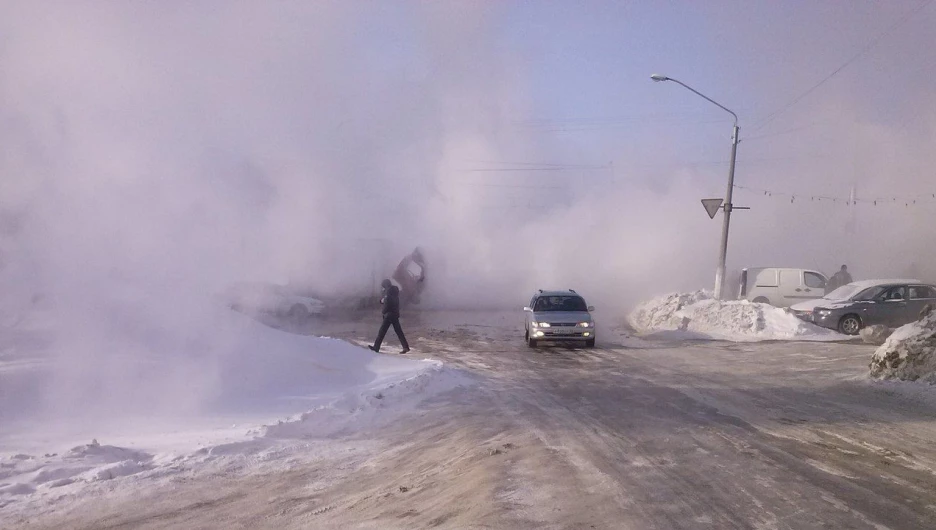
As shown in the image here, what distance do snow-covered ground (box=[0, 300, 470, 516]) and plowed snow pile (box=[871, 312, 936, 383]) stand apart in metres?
6.93

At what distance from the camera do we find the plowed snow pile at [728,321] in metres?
18.2

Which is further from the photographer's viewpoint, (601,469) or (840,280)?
(840,280)

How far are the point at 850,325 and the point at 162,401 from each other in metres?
17.4

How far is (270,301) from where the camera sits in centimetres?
2317

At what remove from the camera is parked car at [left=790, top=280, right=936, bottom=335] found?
59.5 feet

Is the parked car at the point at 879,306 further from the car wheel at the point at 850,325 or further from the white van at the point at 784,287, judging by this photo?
the white van at the point at 784,287

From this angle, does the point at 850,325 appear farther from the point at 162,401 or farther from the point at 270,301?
the point at 270,301

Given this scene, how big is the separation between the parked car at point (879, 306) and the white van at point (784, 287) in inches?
261

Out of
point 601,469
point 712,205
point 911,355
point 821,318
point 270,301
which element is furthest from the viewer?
point 270,301

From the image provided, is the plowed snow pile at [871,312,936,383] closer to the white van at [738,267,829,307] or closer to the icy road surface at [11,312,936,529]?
the icy road surface at [11,312,936,529]

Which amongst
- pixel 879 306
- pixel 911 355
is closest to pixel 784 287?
pixel 879 306

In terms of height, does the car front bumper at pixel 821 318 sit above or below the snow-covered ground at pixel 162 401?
above

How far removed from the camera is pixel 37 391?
7.18 metres

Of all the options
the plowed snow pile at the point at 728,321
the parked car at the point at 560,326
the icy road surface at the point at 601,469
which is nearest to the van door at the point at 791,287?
the plowed snow pile at the point at 728,321
